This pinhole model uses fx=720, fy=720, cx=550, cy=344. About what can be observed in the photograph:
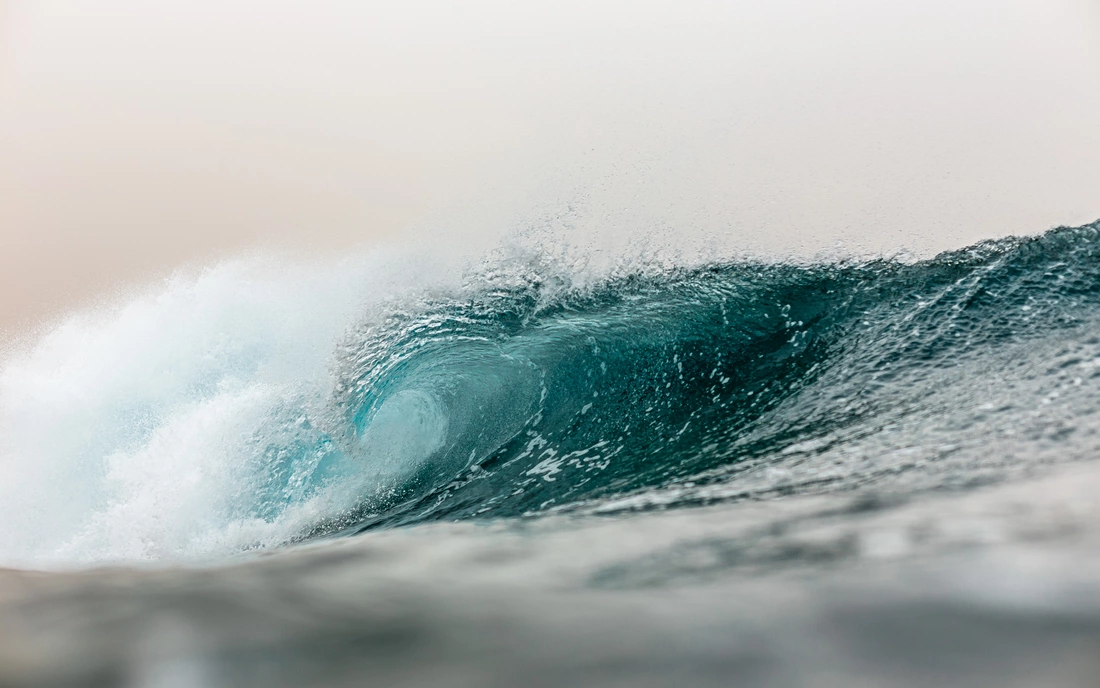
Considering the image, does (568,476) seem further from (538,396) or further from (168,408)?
(168,408)

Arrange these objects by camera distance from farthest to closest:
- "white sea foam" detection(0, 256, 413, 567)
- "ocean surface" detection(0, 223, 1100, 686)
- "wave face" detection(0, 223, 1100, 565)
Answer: "white sea foam" detection(0, 256, 413, 567) < "wave face" detection(0, 223, 1100, 565) < "ocean surface" detection(0, 223, 1100, 686)

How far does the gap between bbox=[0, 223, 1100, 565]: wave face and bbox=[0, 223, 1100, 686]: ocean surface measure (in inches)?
0.6

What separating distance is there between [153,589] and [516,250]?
339 centimetres

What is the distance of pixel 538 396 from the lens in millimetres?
2912

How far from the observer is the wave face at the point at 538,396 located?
190 cm

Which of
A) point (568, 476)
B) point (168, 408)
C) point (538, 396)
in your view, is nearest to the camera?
point (568, 476)

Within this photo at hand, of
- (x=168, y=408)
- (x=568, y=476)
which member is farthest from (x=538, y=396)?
(x=168, y=408)

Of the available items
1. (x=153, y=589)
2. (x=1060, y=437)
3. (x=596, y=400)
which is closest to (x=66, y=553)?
(x=596, y=400)

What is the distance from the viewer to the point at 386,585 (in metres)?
0.71

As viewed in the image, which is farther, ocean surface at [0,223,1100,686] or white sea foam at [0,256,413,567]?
white sea foam at [0,256,413,567]

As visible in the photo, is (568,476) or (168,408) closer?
(568,476)

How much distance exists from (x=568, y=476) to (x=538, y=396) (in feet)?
2.11

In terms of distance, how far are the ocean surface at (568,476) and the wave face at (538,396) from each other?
2cm

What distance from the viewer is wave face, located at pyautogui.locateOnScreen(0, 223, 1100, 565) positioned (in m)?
1.90
